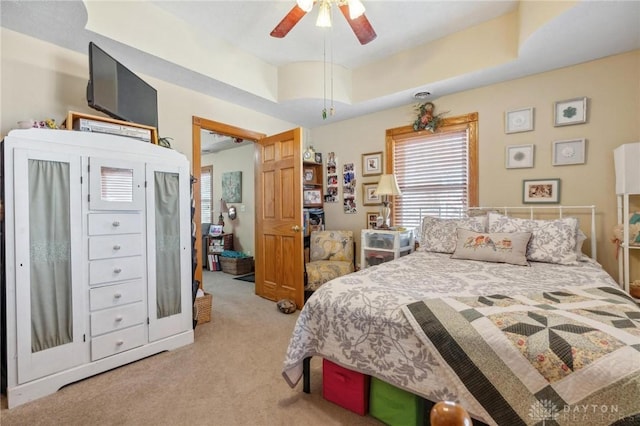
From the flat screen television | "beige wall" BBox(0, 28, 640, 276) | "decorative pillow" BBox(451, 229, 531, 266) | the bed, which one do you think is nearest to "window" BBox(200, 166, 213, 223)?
"beige wall" BBox(0, 28, 640, 276)

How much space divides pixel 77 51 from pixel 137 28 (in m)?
0.54

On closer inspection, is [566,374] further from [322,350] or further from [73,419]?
[73,419]

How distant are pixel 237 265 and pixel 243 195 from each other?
138 centimetres

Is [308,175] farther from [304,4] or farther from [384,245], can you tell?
[304,4]

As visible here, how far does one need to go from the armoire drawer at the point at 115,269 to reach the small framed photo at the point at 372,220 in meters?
2.68

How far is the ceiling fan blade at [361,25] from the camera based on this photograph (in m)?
1.94

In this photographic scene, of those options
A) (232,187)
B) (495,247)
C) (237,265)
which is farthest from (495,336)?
(232,187)

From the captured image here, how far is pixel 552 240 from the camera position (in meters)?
2.25

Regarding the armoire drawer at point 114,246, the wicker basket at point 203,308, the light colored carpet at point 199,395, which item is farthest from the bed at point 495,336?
the wicker basket at point 203,308

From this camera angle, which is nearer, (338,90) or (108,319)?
(108,319)

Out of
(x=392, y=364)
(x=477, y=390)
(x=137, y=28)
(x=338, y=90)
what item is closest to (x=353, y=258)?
(x=338, y=90)

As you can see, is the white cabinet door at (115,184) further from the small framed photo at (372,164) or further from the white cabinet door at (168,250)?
the small framed photo at (372,164)

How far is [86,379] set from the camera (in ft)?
6.43
